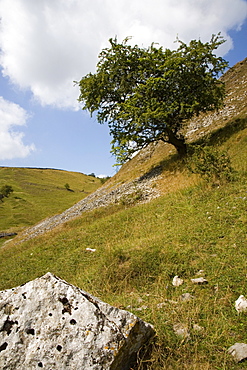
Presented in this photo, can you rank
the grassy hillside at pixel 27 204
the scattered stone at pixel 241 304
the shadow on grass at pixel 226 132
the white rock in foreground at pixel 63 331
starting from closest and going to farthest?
the white rock in foreground at pixel 63 331 → the scattered stone at pixel 241 304 → the shadow on grass at pixel 226 132 → the grassy hillside at pixel 27 204

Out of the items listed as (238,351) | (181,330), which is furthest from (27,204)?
(238,351)

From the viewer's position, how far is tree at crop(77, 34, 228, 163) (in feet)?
68.8

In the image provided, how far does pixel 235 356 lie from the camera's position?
3516mm

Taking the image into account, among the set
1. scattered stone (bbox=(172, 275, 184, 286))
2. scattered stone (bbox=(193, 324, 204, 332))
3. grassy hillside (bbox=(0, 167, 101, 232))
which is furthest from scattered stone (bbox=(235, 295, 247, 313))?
grassy hillside (bbox=(0, 167, 101, 232))

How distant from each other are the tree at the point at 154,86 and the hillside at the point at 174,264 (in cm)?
550

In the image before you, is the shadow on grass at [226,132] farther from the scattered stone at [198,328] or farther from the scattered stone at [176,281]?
the scattered stone at [198,328]

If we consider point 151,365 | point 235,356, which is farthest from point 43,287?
point 235,356

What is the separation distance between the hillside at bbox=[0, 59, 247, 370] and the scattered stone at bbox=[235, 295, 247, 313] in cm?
13

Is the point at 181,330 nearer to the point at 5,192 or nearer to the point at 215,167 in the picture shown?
the point at 215,167

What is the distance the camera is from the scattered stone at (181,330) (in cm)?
404

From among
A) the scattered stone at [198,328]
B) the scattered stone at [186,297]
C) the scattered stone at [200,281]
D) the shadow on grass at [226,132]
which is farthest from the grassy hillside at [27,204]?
the scattered stone at [198,328]

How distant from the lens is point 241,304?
470cm

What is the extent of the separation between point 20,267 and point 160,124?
1595 cm

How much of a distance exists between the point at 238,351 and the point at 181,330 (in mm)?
941
